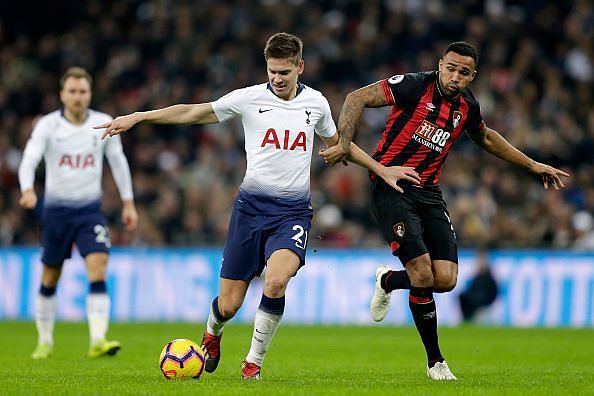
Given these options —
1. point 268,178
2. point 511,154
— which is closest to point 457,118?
point 511,154

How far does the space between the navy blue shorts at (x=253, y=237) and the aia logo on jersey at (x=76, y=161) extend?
11.8ft

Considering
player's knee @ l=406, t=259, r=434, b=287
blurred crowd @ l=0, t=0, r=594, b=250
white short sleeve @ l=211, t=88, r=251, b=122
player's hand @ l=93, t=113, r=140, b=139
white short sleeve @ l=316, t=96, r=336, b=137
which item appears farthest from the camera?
blurred crowd @ l=0, t=0, r=594, b=250

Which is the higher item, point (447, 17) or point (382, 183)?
point (447, 17)

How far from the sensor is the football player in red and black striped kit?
9.56 meters

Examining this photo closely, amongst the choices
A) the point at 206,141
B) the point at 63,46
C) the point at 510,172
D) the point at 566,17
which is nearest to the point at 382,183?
the point at 510,172

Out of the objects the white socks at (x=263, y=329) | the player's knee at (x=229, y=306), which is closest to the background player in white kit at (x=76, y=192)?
the player's knee at (x=229, y=306)

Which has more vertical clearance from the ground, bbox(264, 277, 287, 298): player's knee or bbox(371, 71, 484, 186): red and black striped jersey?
bbox(371, 71, 484, 186): red and black striped jersey

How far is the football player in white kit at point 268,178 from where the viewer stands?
905 cm

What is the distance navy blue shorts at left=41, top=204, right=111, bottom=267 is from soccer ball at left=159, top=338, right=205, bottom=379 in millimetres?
3536

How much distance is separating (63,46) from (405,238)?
18.2 metres

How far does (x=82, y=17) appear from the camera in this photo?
27469 mm

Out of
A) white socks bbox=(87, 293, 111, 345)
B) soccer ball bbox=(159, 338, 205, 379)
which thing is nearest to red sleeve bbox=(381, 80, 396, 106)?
soccer ball bbox=(159, 338, 205, 379)

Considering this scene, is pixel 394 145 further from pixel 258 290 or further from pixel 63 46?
pixel 63 46

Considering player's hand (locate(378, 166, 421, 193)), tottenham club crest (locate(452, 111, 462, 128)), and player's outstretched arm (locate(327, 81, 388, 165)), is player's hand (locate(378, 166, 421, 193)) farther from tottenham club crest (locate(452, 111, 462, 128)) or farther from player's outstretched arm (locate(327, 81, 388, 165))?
tottenham club crest (locate(452, 111, 462, 128))
